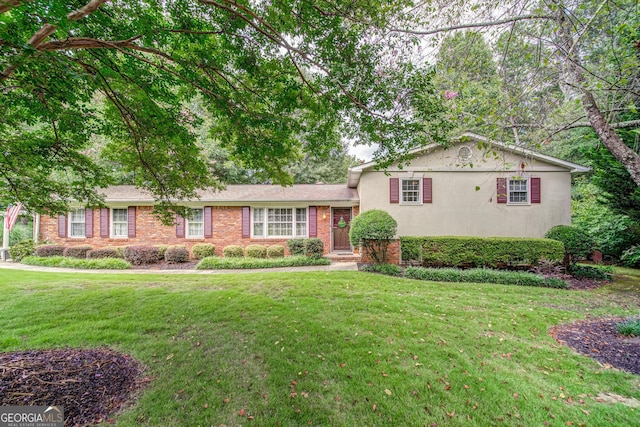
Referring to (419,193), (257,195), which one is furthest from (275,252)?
(419,193)

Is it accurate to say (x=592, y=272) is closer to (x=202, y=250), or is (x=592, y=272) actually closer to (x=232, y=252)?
(x=232, y=252)

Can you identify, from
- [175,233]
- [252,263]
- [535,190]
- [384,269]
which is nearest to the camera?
[384,269]

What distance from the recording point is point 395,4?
4176 millimetres

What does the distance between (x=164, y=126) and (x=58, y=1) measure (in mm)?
1974

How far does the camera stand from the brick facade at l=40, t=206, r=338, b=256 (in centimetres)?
1180

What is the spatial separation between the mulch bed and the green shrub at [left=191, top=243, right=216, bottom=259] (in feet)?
37.0

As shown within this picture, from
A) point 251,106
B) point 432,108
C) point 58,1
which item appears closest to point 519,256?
point 432,108

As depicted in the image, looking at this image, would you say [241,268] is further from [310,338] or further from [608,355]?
[608,355]

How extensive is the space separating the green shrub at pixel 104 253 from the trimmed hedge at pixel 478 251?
12054 millimetres

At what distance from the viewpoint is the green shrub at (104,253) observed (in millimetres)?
10758

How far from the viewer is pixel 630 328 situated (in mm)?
4043

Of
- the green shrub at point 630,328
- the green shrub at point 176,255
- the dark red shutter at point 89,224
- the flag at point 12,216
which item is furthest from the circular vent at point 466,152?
the flag at point 12,216

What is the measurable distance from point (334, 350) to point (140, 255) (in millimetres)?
10496

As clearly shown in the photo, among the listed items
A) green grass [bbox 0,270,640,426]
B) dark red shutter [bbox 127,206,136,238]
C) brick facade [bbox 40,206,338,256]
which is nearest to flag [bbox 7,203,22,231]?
brick facade [bbox 40,206,338,256]
